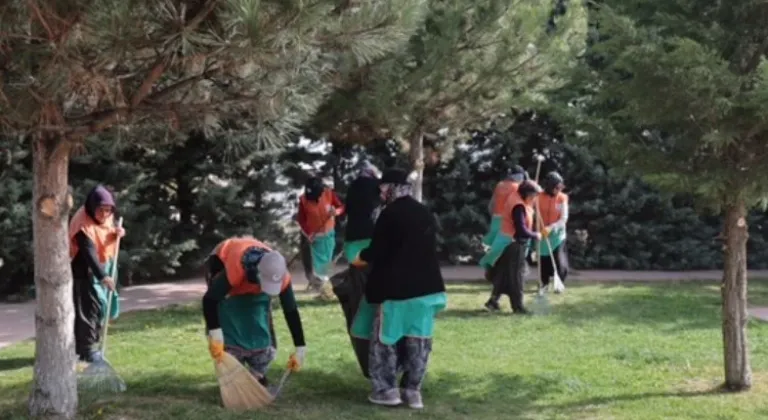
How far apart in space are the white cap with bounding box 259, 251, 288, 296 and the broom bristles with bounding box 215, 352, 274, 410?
511 millimetres

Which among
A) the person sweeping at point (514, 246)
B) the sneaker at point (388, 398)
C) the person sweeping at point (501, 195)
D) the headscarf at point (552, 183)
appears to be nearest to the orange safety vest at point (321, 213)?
the person sweeping at point (501, 195)

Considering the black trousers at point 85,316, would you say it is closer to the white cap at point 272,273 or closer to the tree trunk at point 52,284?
the tree trunk at point 52,284

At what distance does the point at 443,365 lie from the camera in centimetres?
707

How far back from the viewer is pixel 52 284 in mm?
5043

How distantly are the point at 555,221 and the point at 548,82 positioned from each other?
5.49 ft

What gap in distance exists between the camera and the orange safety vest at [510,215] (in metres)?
9.50

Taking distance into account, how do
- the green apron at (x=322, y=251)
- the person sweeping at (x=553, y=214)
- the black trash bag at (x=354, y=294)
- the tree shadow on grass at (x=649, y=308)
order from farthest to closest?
the green apron at (x=322, y=251) → the person sweeping at (x=553, y=214) → the tree shadow on grass at (x=649, y=308) → the black trash bag at (x=354, y=294)

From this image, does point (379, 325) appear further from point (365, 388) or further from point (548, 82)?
point (548, 82)

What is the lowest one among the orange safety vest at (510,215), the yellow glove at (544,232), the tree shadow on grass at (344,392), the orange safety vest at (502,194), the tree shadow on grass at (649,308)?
the tree shadow on grass at (344,392)

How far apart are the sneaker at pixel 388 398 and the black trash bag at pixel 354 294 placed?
13.8 inches

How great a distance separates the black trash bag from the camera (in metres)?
6.02

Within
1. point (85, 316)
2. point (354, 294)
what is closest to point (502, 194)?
point (354, 294)

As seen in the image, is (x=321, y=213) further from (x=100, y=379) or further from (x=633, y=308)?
(x=100, y=379)

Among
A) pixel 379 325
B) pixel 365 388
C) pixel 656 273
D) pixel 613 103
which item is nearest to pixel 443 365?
pixel 365 388
